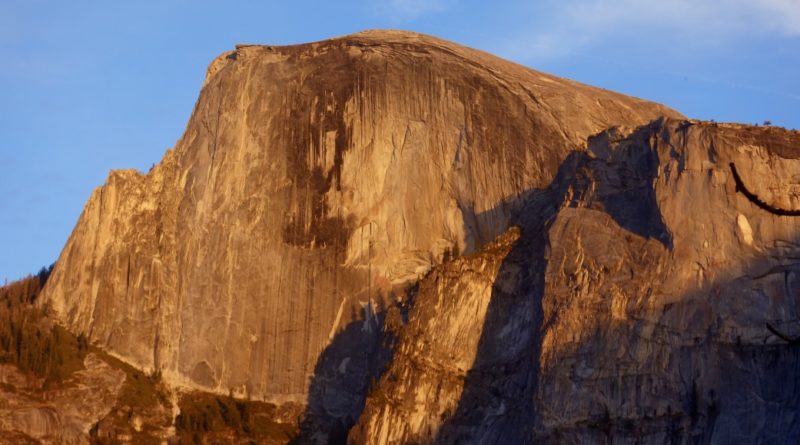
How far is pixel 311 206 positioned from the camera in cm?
5888

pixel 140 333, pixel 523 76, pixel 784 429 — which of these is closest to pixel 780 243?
pixel 784 429

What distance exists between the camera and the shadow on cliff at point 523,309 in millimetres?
47844

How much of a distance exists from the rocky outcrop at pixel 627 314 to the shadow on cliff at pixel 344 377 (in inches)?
155

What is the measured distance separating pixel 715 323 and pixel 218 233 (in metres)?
24.2

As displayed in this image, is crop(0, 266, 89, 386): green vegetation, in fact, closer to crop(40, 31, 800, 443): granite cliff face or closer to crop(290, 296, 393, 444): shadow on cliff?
crop(40, 31, 800, 443): granite cliff face

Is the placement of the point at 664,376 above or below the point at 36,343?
below

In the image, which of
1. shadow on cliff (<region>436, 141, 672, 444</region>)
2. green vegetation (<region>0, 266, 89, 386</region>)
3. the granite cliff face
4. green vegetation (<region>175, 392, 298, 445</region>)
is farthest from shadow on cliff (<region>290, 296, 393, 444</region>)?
green vegetation (<region>0, 266, 89, 386</region>)

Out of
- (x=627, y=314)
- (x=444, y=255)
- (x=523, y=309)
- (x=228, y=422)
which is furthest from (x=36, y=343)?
(x=627, y=314)

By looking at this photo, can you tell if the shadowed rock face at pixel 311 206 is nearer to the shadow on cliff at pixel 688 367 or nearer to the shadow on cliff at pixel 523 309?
the shadow on cliff at pixel 523 309

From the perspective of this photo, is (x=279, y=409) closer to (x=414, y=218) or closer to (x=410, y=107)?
(x=414, y=218)

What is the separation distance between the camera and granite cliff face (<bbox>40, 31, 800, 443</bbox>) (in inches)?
1752

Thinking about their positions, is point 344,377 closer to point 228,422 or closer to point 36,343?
point 228,422

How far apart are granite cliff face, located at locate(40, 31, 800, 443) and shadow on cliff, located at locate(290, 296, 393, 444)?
95 mm

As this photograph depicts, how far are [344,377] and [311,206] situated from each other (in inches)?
321
